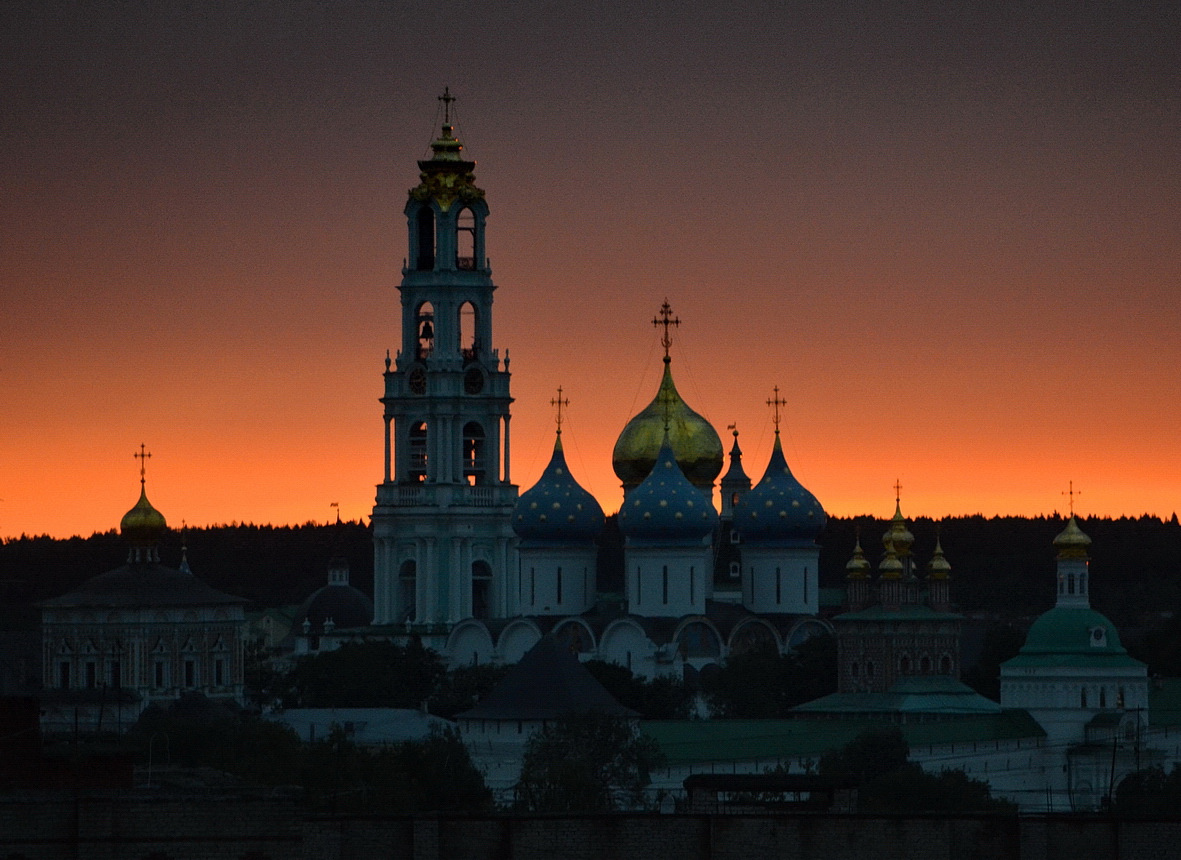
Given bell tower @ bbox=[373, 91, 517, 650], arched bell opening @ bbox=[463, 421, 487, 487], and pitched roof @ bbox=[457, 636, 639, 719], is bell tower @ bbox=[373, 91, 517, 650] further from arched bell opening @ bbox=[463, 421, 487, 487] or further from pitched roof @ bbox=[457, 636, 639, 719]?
pitched roof @ bbox=[457, 636, 639, 719]

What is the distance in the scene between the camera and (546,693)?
258 feet

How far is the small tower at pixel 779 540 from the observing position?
98.8 m

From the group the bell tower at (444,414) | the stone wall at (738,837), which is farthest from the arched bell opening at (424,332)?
the stone wall at (738,837)

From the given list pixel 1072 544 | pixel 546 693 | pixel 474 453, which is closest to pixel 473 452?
pixel 474 453

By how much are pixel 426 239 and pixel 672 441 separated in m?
7.52

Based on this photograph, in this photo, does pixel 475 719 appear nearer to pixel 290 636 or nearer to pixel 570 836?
pixel 570 836

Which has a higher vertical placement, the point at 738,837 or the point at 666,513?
the point at 666,513

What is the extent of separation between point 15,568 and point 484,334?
21.6 m

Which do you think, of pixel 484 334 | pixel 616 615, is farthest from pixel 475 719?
pixel 484 334

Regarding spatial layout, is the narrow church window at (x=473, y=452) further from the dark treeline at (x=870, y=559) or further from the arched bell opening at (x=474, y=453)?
the dark treeline at (x=870, y=559)

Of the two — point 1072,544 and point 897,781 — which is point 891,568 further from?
point 897,781

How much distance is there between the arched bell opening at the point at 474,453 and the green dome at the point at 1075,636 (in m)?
16.5

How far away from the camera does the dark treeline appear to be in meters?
130

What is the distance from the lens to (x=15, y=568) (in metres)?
120
